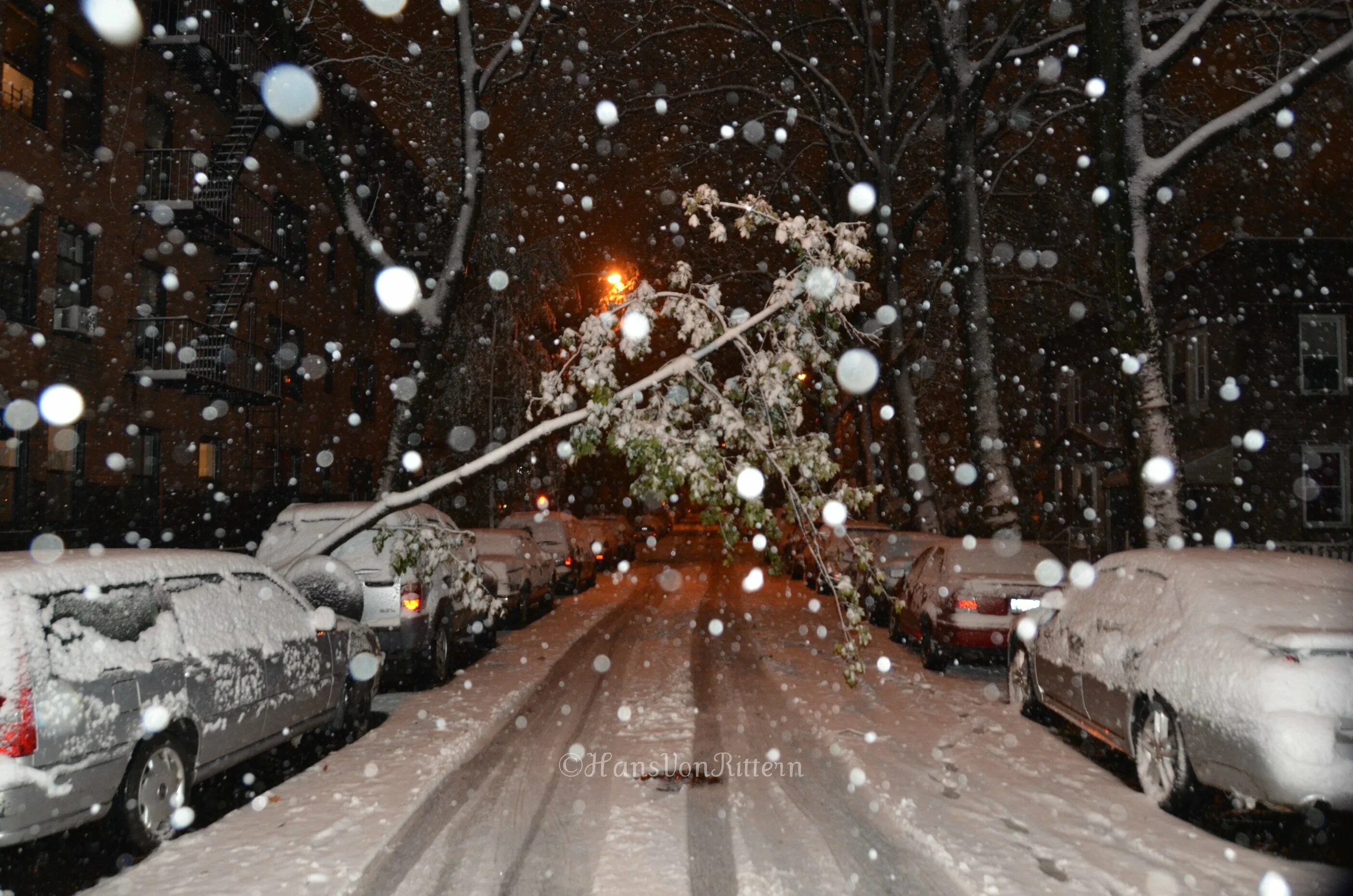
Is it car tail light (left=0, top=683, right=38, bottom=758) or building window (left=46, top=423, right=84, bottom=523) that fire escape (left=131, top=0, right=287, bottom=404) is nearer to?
building window (left=46, top=423, right=84, bottom=523)

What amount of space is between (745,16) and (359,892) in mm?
19866

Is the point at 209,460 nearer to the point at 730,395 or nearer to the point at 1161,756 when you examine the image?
the point at 730,395

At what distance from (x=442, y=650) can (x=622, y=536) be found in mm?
24595

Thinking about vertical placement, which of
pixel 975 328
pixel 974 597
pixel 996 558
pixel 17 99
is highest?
pixel 17 99

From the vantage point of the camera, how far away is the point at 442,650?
11.2 m

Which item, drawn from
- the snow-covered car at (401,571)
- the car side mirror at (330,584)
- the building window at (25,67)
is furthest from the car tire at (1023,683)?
the building window at (25,67)

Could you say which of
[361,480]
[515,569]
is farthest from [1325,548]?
[361,480]

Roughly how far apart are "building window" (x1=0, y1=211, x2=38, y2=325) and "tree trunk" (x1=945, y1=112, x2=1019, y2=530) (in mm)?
15076

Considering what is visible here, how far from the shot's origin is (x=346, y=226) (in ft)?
45.3

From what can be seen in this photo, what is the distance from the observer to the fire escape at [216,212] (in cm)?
1930

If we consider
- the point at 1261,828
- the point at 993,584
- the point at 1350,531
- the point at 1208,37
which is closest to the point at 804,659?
the point at 993,584

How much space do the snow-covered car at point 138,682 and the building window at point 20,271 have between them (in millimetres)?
11177

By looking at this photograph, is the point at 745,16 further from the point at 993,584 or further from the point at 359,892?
the point at 359,892

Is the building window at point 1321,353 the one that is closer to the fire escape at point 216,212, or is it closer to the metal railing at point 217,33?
the fire escape at point 216,212
